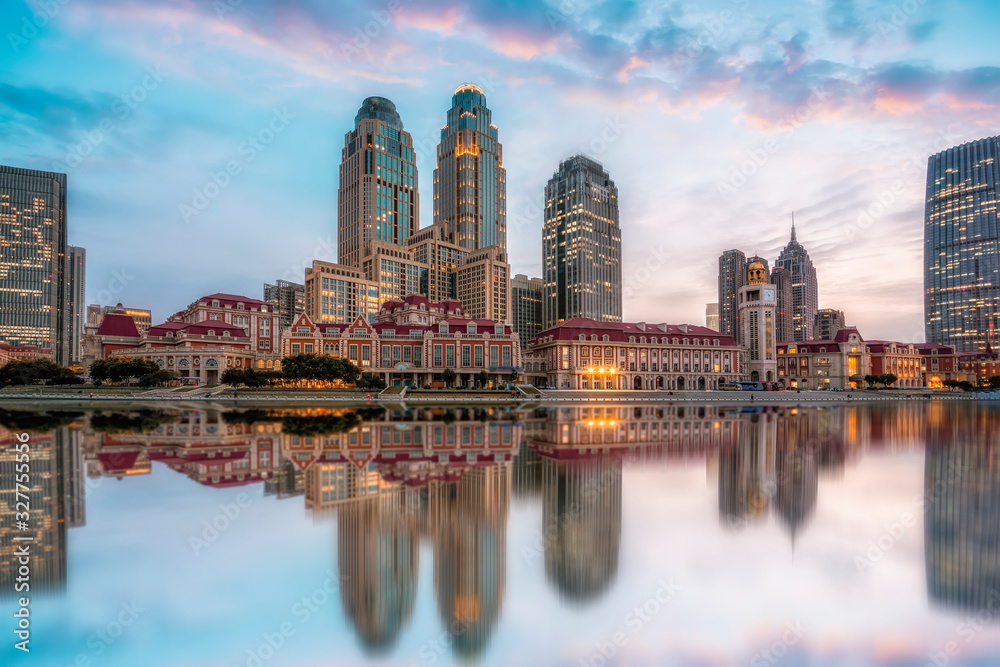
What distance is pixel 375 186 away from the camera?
590ft

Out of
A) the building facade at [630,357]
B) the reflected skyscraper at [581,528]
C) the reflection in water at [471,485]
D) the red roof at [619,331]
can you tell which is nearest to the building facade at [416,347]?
the building facade at [630,357]

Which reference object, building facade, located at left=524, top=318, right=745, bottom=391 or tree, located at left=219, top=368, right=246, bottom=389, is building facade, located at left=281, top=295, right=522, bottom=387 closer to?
tree, located at left=219, top=368, right=246, bottom=389

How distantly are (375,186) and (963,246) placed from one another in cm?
21728

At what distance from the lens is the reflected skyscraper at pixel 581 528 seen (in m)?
9.67

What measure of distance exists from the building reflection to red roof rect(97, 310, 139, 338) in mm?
113103

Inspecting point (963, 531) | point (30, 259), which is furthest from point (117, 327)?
point (30, 259)

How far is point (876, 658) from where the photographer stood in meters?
7.39

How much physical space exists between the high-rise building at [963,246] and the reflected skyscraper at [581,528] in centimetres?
23443

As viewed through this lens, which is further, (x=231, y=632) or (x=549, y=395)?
(x=549, y=395)

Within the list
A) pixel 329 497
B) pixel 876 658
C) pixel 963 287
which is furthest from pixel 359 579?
pixel 963 287

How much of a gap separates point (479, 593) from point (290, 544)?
489cm

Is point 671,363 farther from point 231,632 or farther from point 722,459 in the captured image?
point 231,632

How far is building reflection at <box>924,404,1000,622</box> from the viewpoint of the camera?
9250 mm

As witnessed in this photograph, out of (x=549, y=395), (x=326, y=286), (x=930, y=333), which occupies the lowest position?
(x=549, y=395)
